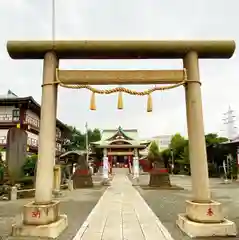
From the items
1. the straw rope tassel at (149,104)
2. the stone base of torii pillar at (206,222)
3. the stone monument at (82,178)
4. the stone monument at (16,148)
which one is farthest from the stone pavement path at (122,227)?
the stone monument at (82,178)

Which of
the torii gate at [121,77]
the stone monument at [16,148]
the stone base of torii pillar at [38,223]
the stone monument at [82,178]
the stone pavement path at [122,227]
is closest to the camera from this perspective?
the stone base of torii pillar at [38,223]

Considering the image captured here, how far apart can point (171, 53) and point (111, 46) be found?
158cm

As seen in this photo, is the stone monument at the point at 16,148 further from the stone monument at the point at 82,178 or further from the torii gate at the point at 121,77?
the stone monument at the point at 82,178

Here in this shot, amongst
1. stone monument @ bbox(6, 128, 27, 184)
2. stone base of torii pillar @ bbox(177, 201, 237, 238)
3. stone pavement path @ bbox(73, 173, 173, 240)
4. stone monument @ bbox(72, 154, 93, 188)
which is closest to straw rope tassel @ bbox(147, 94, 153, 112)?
stone base of torii pillar @ bbox(177, 201, 237, 238)

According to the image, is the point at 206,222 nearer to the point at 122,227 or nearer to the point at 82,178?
the point at 122,227

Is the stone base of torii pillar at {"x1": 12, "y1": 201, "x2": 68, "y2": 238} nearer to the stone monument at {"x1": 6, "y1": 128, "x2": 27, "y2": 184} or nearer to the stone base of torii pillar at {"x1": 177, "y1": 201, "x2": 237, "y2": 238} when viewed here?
the stone base of torii pillar at {"x1": 177, "y1": 201, "x2": 237, "y2": 238}

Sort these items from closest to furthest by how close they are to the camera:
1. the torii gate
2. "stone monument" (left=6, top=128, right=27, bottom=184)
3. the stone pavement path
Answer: the stone pavement path → the torii gate → "stone monument" (left=6, top=128, right=27, bottom=184)

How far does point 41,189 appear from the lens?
6398 mm

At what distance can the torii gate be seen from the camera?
21.3 feet

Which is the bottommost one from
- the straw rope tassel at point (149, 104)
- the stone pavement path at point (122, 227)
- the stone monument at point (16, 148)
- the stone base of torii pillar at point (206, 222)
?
the stone pavement path at point (122, 227)

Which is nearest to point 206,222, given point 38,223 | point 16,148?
point 38,223

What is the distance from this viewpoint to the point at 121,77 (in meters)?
6.98

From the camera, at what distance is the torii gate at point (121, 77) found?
21.3 feet

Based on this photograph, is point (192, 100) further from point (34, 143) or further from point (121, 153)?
point (121, 153)
